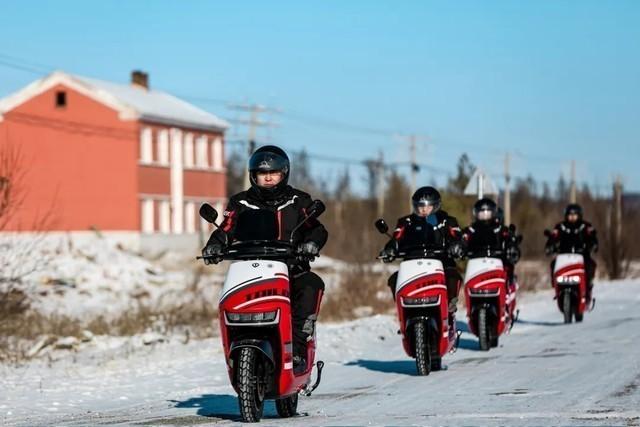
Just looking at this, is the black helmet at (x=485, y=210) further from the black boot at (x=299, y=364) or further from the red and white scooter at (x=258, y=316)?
the red and white scooter at (x=258, y=316)

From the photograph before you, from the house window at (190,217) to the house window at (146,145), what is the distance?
154 inches

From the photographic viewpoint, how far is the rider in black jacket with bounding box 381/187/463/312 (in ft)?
52.4

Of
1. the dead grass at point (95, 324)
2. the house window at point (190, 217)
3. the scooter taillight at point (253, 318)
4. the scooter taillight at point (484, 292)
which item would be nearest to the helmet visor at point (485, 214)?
the scooter taillight at point (484, 292)

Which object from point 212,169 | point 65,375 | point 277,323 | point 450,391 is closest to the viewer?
point 277,323

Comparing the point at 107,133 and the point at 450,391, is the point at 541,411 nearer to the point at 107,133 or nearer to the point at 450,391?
the point at 450,391

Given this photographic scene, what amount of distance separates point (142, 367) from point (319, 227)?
765cm

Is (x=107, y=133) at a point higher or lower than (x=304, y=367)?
higher

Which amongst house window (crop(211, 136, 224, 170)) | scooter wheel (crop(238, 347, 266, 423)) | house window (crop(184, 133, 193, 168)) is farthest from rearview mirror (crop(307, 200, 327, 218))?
house window (crop(211, 136, 224, 170))

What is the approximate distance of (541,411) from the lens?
11422 mm

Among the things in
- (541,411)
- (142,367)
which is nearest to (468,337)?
(142,367)

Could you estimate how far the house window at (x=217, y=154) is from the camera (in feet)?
234

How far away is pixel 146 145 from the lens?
64.0 m

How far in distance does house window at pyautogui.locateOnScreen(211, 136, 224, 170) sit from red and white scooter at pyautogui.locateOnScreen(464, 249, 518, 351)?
5155cm

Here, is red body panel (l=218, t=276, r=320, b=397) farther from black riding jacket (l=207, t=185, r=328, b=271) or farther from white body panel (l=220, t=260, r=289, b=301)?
black riding jacket (l=207, t=185, r=328, b=271)
